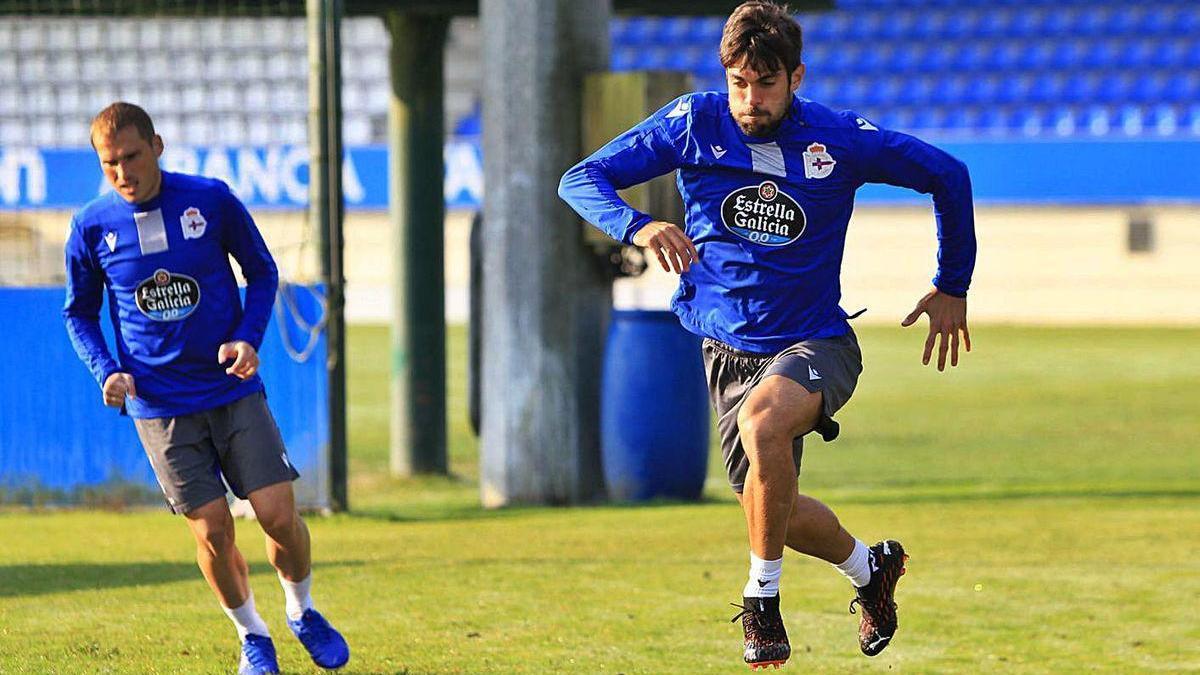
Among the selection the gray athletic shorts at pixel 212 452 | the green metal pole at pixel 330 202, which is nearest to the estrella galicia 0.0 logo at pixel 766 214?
the gray athletic shorts at pixel 212 452

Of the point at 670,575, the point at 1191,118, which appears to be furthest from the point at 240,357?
the point at 1191,118

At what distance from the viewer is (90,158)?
19.2 metres

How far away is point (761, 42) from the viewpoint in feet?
16.1

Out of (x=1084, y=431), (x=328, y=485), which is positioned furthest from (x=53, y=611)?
(x=1084, y=431)

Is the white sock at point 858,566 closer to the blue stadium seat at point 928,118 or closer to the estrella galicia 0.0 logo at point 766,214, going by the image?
the estrella galicia 0.0 logo at point 766,214

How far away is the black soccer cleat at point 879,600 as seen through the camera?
5.57 meters

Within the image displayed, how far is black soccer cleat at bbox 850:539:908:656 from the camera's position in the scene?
5.57 m

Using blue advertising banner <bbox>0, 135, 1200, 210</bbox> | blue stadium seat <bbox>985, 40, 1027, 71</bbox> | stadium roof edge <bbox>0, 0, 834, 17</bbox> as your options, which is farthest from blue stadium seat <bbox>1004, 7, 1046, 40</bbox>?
stadium roof edge <bbox>0, 0, 834, 17</bbox>

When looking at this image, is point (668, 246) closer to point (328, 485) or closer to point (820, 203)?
point (820, 203)

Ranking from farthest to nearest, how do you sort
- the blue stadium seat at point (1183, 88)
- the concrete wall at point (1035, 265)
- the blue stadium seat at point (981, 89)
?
1. the blue stadium seat at point (981, 89)
2. the blue stadium seat at point (1183, 88)
3. the concrete wall at point (1035, 265)

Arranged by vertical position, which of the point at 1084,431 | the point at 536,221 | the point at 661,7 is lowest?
the point at 1084,431

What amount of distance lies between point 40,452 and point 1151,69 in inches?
859

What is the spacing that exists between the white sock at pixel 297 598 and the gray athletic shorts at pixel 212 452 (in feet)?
1.14

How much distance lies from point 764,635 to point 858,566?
2.24ft
